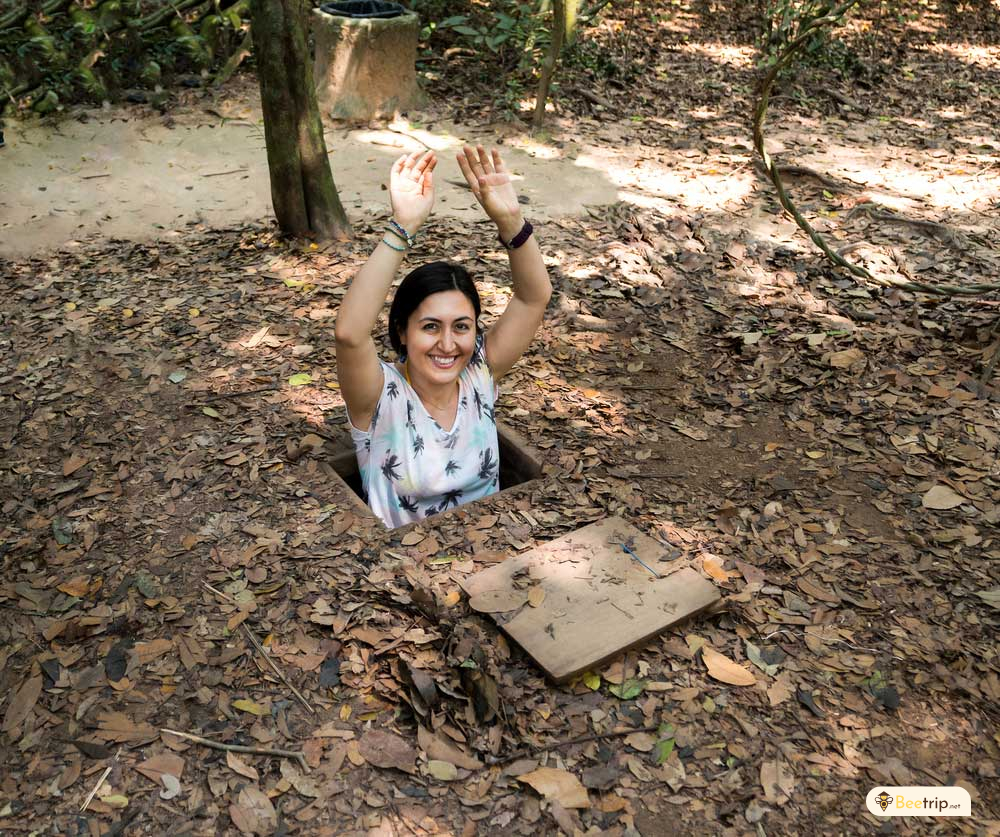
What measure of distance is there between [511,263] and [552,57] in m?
5.36

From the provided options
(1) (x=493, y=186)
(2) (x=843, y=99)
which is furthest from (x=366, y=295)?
(2) (x=843, y=99)

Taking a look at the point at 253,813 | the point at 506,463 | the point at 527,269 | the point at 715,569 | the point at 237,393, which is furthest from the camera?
the point at 237,393

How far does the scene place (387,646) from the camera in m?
2.97

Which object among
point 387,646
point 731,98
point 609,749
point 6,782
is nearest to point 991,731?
point 609,749

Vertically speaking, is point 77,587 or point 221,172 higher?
point 221,172

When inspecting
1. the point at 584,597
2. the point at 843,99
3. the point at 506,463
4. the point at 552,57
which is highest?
the point at 552,57

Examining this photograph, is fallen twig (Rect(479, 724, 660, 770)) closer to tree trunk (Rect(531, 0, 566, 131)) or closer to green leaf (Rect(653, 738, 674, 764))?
green leaf (Rect(653, 738, 674, 764))

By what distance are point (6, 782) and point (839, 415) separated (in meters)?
3.75

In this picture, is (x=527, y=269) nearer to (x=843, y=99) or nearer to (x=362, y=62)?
(x=362, y=62)

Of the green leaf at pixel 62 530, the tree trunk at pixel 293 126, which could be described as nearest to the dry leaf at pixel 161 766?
the green leaf at pixel 62 530

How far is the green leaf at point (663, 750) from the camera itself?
2.67 metres

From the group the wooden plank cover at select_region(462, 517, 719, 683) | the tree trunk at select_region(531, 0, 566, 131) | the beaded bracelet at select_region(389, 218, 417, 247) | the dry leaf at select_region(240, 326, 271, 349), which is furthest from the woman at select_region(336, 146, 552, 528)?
the tree trunk at select_region(531, 0, 566, 131)

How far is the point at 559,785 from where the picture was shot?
2.59 metres

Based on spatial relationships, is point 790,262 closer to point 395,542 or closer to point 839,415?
point 839,415
